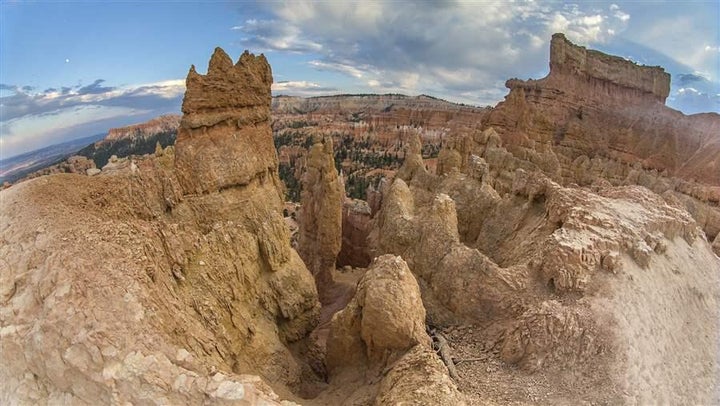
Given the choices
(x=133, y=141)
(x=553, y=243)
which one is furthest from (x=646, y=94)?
(x=133, y=141)

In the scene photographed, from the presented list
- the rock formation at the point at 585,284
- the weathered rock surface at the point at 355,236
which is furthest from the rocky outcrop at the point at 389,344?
the weathered rock surface at the point at 355,236

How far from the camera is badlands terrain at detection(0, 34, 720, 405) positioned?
5723 millimetres

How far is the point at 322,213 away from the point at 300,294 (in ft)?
26.4

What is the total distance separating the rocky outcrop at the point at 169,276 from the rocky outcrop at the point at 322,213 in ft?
15.9

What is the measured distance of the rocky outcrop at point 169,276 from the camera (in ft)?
18.1

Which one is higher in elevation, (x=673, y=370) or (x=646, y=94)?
(x=646, y=94)

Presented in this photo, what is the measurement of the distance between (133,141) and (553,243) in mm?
149862

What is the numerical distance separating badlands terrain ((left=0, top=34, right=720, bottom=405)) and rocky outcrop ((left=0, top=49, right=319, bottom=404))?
0.03 meters

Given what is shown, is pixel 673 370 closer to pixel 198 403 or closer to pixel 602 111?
pixel 198 403

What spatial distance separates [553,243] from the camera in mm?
9836

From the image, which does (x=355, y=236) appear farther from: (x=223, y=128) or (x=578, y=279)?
(x=578, y=279)

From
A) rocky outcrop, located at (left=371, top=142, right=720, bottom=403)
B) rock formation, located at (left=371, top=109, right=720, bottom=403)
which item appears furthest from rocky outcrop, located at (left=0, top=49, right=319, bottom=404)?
rock formation, located at (left=371, top=109, right=720, bottom=403)

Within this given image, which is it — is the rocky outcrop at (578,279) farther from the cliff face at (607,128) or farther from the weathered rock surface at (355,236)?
the cliff face at (607,128)

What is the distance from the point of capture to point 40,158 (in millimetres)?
94000
